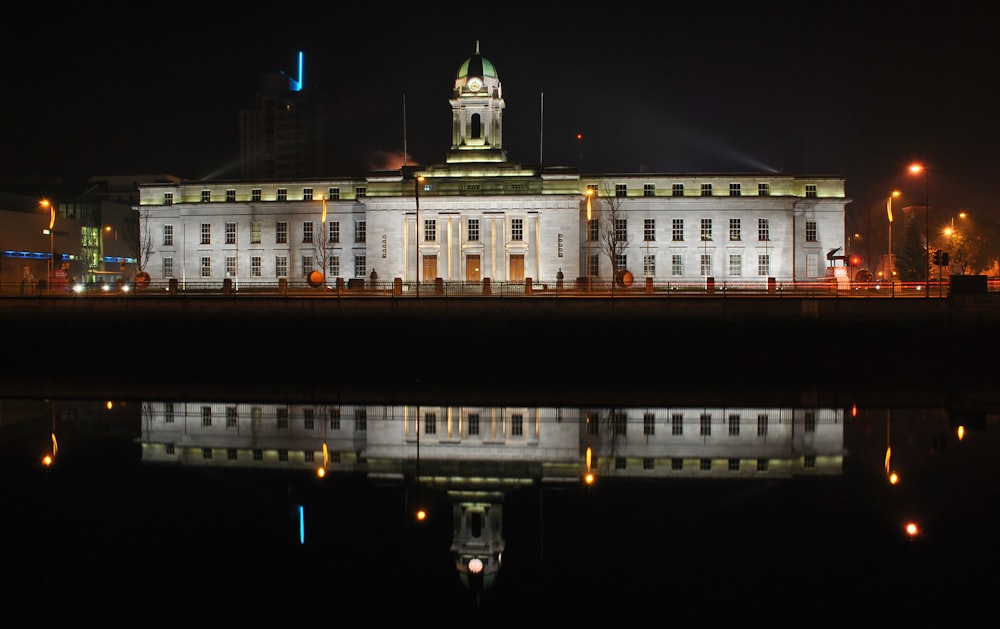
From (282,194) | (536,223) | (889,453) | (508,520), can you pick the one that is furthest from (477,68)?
(508,520)

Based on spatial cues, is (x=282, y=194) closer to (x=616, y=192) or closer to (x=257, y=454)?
(x=616, y=192)

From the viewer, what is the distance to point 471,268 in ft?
216

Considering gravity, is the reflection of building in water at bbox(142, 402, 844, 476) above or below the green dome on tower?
below

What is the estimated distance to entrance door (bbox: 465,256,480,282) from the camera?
65.8m

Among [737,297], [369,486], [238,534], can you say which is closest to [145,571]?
[238,534]

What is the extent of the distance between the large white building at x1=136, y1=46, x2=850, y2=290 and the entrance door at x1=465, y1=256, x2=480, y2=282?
93 mm

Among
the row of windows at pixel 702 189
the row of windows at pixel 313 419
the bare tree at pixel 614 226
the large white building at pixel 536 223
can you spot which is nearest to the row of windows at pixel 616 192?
the row of windows at pixel 702 189

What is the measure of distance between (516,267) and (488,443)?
43504 mm

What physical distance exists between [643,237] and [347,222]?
1003 inches

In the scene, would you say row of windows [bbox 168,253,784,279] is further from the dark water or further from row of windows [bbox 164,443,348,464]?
row of windows [bbox 164,443,348,464]

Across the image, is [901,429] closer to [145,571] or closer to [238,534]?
[238,534]

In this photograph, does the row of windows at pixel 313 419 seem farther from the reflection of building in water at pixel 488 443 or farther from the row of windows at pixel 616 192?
the row of windows at pixel 616 192

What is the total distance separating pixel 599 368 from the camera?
37.7 metres

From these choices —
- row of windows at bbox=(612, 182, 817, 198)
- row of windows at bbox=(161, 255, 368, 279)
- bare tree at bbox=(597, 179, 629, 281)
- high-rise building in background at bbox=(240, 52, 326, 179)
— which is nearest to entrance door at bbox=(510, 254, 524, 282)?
bare tree at bbox=(597, 179, 629, 281)
